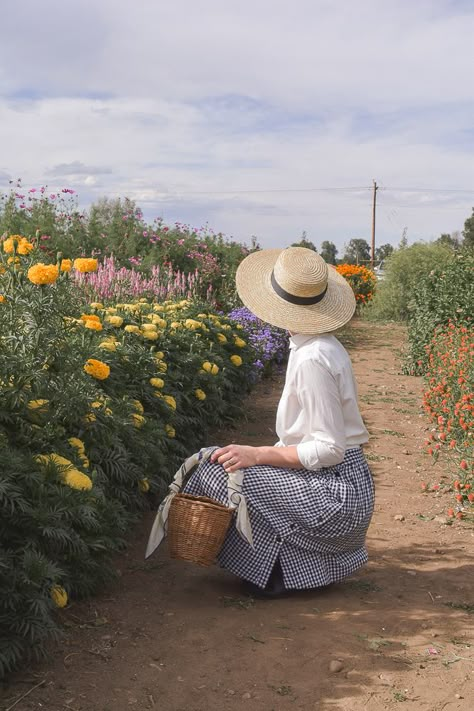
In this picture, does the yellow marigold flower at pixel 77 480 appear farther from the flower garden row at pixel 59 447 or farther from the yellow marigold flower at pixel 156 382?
the yellow marigold flower at pixel 156 382

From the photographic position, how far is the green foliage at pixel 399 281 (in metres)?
18.5

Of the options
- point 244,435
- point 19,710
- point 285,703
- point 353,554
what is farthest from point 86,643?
point 244,435

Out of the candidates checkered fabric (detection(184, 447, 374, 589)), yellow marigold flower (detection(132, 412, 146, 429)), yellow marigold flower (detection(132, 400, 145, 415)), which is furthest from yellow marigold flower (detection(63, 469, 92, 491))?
yellow marigold flower (detection(132, 400, 145, 415))

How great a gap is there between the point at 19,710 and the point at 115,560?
4.48 ft

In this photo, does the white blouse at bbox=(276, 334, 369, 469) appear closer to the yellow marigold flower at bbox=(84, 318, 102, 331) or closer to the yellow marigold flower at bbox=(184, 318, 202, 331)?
the yellow marigold flower at bbox=(84, 318, 102, 331)

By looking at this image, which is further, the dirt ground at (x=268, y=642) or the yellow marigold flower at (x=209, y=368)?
the yellow marigold flower at (x=209, y=368)

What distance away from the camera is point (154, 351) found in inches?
210

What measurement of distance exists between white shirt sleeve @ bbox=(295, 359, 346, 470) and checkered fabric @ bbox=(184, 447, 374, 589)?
5.6 inches

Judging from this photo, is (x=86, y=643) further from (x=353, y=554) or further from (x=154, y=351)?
(x=154, y=351)

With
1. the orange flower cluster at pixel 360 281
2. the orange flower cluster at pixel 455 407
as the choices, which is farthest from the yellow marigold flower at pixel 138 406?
the orange flower cluster at pixel 360 281

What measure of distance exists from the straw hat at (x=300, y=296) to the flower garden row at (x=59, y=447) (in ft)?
2.62

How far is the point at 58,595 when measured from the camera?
9.45 ft

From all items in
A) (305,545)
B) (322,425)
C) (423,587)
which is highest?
(322,425)

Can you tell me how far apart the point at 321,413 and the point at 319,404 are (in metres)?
0.04
